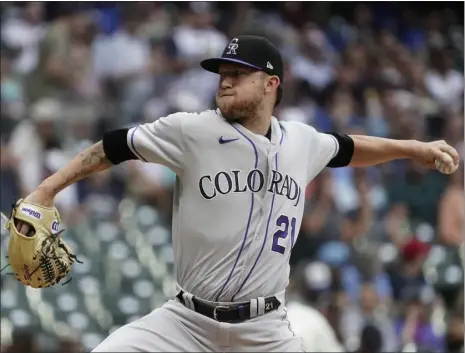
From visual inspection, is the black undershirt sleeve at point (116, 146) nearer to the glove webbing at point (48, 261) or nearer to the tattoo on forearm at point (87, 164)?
the tattoo on forearm at point (87, 164)

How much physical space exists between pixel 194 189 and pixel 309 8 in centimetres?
886

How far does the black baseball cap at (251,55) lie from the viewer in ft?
14.5

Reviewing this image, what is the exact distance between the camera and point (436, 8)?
13461 millimetres

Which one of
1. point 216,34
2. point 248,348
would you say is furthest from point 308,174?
point 216,34

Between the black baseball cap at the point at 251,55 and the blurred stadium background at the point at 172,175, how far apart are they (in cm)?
419

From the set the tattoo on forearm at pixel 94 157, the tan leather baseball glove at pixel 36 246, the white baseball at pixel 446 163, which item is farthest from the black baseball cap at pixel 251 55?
the tan leather baseball glove at pixel 36 246

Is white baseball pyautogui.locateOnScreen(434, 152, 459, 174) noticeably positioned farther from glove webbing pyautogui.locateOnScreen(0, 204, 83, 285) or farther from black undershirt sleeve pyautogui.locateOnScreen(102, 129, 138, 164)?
glove webbing pyautogui.locateOnScreen(0, 204, 83, 285)

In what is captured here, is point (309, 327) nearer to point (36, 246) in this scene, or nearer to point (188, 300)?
point (188, 300)

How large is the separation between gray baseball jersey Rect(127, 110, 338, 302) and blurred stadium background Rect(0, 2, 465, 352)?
394 centimetres

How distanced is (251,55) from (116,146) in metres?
0.74

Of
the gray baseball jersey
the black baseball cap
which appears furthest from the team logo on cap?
the gray baseball jersey

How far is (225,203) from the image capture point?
4.29 meters

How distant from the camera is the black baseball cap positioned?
441 cm

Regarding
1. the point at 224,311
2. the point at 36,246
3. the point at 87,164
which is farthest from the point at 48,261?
the point at 224,311
